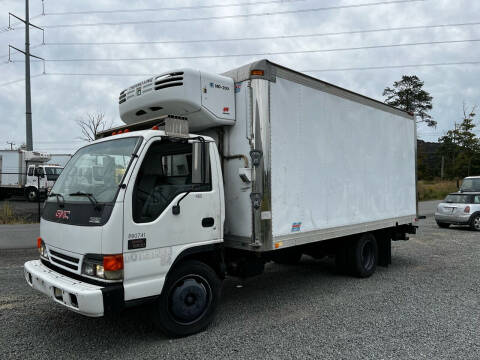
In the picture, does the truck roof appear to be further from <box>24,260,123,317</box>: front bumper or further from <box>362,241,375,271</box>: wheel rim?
<box>24,260,123,317</box>: front bumper

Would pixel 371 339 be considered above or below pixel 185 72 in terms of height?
below

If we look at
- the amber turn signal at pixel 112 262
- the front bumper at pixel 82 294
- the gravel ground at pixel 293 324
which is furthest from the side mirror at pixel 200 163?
the gravel ground at pixel 293 324

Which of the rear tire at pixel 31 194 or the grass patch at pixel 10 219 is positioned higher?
the rear tire at pixel 31 194

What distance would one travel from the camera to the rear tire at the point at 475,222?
44.1 feet

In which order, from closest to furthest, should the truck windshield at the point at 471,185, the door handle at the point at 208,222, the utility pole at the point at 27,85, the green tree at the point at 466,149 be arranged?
the door handle at the point at 208,222
the truck windshield at the point at 471,185
the utility pole at the point at 27,85
the green tree at the point at 466,149

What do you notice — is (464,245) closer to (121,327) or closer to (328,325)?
(328,325)

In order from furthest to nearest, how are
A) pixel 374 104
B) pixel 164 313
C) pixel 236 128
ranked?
pixel 374 104, pixel 236 128, pixel 164 313

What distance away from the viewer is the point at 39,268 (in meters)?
4.09

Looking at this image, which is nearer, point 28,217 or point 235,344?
point 235,344

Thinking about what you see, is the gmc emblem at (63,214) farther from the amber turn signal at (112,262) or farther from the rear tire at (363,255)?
the rear tire at (363,255)

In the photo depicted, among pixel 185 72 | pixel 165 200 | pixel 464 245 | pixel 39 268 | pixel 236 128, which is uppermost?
pixel 185 72

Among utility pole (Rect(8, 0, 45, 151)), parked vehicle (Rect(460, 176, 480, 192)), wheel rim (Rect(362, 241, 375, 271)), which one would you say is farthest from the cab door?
utility pole (Rect(8, 0, 45, 151))

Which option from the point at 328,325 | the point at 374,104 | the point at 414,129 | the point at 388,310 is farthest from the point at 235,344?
the point at 414,129

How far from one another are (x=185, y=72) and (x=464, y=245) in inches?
386
